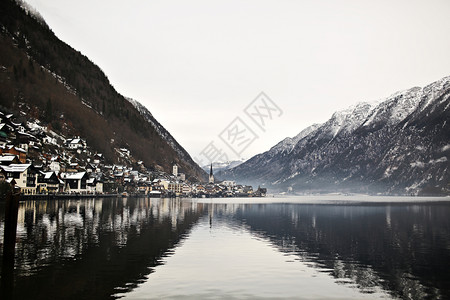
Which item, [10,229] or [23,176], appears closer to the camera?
[10,229]

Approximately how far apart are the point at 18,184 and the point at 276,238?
363ft

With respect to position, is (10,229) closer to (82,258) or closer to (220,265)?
(82,258)

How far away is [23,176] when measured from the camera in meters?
145

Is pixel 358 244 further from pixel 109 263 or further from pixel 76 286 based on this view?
pixel 76 286

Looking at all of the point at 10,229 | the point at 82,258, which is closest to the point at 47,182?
the point at 82,258

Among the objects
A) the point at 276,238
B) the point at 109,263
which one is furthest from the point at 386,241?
the point at 109,263

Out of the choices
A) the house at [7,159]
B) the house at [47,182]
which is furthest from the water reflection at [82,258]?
the house at [47,182]

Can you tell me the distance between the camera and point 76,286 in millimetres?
29562

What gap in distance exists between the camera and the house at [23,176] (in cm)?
14000

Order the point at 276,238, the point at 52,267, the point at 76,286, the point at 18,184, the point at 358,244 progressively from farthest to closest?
the point at 18,184 → the point at 276,238 → the point at 358,244 → the point at 52,267 → the point at 76,286

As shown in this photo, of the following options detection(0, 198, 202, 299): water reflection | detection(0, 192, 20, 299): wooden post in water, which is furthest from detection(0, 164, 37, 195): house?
detection(0, 192, 20, 299): wooden post in water

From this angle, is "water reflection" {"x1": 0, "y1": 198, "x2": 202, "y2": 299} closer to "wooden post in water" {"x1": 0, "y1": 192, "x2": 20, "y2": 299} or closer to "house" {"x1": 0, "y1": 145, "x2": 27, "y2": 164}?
"wooden post in water" {"x1": 0, "y1": 192, "x2": 20, "y2": 299}

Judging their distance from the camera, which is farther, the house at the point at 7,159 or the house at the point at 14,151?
the house at the point at 14,151

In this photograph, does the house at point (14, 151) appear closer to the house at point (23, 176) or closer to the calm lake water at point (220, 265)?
the house at point (23, 176)
